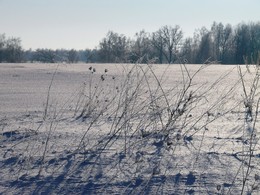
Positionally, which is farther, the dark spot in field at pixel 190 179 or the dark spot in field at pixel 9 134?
the dark spot in field at pixel 9 134

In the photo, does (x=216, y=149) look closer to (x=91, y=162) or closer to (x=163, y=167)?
(x=163, y=167)

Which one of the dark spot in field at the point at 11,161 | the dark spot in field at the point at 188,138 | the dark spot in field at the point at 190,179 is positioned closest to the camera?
the dark spot in field at the point at 190,179

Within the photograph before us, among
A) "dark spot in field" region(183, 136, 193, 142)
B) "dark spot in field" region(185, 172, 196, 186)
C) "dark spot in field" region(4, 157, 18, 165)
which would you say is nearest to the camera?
"dark spot in field" region(185, 172, 196, 186)

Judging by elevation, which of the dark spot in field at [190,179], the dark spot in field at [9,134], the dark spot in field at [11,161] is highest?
the dark spot in field at [9,134]

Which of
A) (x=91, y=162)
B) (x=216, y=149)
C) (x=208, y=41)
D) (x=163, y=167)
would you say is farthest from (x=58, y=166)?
(x=208, y=41)

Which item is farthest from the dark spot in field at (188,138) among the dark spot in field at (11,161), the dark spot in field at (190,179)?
the dark spot in field at (11,161)

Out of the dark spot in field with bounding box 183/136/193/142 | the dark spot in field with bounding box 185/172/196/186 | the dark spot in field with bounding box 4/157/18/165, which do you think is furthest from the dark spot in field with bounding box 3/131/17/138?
the dark spot in field with bounding box 185/172/196/186

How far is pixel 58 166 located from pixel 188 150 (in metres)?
0.89

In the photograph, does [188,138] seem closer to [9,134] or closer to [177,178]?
[177,178]

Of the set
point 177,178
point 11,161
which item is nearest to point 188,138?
point 177,178

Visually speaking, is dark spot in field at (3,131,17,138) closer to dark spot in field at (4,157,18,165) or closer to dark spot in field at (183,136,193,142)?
dark spot in field at (4,157,18,165)

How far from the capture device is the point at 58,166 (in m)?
2.10

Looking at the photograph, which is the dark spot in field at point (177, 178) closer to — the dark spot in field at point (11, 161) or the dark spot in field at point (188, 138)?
the dark spot in field at point (188, 138)

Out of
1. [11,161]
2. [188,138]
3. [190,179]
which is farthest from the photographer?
[188,138]
